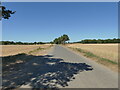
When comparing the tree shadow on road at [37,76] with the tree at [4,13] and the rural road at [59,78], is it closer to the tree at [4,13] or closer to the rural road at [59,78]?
the rural road at [59,78]

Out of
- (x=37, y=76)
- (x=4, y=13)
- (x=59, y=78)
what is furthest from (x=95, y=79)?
(x=4, y=13)

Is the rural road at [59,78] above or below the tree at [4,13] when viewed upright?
below

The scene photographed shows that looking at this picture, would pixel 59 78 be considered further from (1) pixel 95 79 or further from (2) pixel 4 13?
(2) pixel 4 13

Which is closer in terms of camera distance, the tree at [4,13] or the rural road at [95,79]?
the rural road at [95,79]

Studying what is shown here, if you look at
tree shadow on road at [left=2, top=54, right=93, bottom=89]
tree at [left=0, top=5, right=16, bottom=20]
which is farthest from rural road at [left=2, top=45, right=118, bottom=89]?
tree at [left=0, top=5, right=16, bottom=20]

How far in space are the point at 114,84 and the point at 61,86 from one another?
2.28m

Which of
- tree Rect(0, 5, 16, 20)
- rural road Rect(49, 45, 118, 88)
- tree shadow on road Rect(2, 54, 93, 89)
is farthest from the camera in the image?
tree Rect(0, 5, 16, 20)

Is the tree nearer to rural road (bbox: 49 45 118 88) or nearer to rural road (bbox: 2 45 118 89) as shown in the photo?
rural road (bbox: 2 45 118 89)

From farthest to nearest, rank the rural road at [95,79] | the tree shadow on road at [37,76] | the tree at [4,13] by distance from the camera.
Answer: the tree at [4,13] → the tree shadow on road at [37,76] → the rural road at [95,79]

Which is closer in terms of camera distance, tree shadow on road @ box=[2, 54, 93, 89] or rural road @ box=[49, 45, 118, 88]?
rural road @ box=[49, 45, 118, 88]

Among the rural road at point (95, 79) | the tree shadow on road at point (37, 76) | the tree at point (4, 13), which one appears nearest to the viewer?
the rural road at point (95, 79)

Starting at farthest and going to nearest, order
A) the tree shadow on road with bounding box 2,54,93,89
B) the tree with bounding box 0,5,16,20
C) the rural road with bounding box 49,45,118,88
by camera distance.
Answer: the tree with bounding box 0,5,16,20
the tree shadow on road with bounding box 2,54,93,89
the rural road with bounding box 49,45,118,88


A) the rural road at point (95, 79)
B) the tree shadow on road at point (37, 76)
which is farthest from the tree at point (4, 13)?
the rural road at point (95, 79)

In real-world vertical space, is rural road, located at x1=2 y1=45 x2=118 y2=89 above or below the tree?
below
